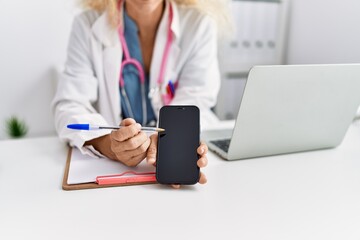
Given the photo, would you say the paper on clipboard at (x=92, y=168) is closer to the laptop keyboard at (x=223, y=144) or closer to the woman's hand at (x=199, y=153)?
the woman's hand at (x=199, y=153)

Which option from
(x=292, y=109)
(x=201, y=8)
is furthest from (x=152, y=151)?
(x=201, y=8)

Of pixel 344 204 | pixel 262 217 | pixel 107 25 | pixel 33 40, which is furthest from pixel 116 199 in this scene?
pixel 33 40

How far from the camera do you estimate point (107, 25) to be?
93cm

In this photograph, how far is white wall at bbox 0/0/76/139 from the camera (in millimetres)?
1363

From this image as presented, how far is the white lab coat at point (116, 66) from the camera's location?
88cm

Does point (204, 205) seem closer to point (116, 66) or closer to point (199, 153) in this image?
point (199, 153)

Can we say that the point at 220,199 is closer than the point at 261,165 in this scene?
Yes

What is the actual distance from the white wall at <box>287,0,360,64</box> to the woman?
403 millimetres

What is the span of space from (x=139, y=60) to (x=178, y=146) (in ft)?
1.55

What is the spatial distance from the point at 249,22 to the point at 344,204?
130cm

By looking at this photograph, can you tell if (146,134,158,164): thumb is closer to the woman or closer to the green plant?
the woman

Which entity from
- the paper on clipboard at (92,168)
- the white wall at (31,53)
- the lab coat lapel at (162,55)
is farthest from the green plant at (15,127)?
the paper on clipboard at (92,168)

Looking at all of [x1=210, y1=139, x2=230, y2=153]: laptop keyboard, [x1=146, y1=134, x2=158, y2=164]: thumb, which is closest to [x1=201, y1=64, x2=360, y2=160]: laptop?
[x1=210, y1=139, x2=230, y2=153]: laptop keyboard

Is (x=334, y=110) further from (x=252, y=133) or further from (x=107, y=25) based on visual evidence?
(x=107, y=25)
